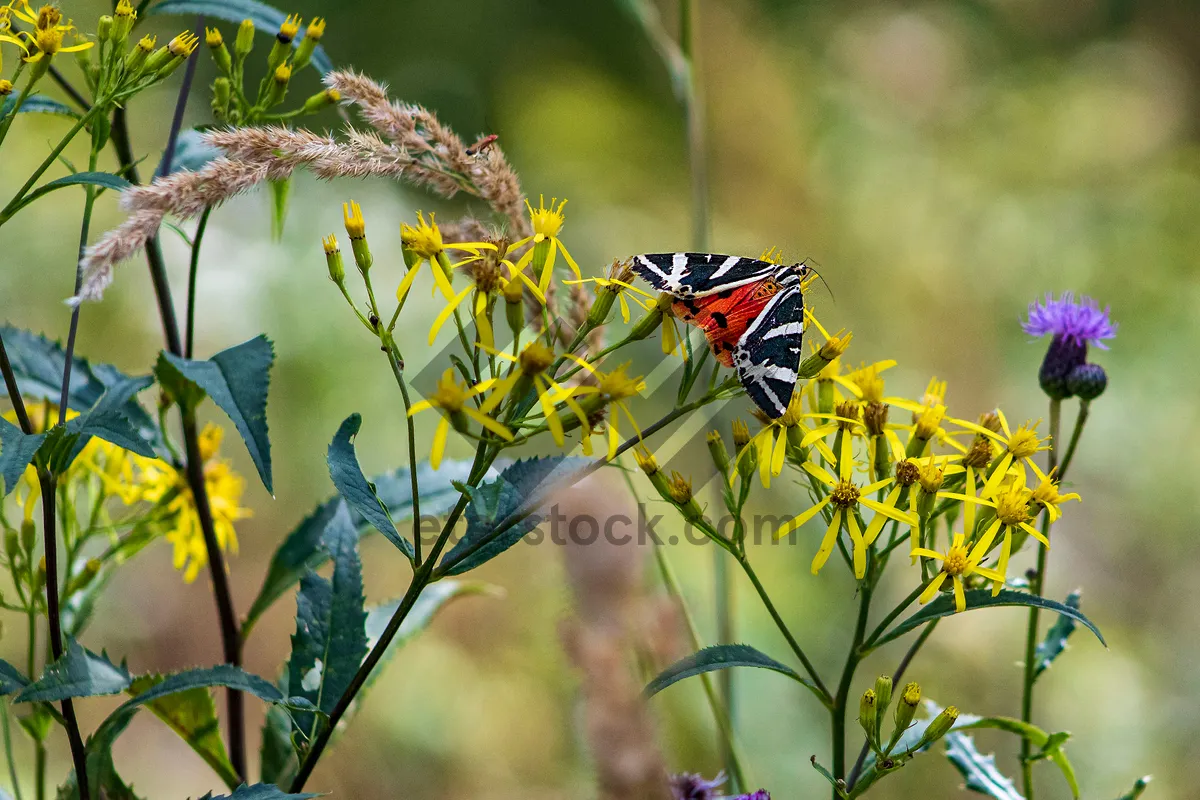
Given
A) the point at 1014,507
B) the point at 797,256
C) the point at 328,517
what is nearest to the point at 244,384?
the point at 328,517

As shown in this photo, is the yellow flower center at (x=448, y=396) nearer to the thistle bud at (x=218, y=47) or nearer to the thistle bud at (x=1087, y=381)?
the thistle bud at (x=218, y=47)

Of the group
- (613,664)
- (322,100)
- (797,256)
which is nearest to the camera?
(613,664)

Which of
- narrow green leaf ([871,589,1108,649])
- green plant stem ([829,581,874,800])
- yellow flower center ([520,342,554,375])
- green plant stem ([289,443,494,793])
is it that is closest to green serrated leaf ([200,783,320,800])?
green plant stem ([289,443,494,793])

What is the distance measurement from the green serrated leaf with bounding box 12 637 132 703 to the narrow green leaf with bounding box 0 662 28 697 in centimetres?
1

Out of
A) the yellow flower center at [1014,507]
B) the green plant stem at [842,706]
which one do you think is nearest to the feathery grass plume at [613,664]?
the green plant stem at [842,706]

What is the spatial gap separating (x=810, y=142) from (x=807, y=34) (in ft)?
3.47

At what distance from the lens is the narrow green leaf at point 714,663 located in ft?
3.76

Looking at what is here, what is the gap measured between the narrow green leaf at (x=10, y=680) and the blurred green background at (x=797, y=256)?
140cm

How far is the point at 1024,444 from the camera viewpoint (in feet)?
4.54

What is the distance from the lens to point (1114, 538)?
4.06m

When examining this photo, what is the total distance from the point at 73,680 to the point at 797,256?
1727 mm

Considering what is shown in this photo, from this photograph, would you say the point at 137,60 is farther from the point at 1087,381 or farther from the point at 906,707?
the point at 1087,381

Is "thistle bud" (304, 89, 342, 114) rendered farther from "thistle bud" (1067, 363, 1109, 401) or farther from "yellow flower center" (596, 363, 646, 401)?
"thistle bud" (1067, 363, 1109, 401)

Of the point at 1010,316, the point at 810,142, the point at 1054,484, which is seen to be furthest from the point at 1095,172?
the point at 1054,484
